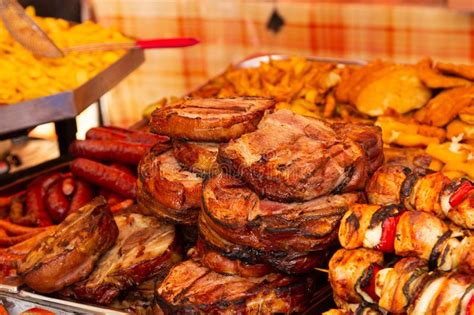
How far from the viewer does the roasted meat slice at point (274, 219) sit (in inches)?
77.1

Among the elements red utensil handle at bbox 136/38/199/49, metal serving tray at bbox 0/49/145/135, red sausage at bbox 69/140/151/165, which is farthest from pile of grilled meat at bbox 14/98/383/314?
red utensil handle at bbox 136/38/199/49

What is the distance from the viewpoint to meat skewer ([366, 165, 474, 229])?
1.80m


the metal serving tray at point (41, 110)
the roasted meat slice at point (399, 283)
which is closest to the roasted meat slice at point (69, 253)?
the roasted meat slice at point (399, 283)

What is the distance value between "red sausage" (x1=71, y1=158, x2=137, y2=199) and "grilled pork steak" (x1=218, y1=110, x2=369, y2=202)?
1137mm

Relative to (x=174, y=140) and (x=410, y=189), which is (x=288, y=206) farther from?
(x=174, y=140)

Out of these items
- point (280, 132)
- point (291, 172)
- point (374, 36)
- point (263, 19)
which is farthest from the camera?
point (263, 19)

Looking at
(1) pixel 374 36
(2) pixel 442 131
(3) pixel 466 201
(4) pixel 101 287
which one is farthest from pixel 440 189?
(1) pixel 374 36

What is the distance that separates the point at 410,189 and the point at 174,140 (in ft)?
2.39

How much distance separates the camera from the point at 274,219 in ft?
6.43

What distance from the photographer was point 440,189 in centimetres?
188

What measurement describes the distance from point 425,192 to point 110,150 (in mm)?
1694

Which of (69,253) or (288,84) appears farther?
(288,84)

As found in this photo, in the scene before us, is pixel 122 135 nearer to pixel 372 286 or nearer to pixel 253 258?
pixel 253 258

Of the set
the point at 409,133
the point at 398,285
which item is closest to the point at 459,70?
the point at 409,133
